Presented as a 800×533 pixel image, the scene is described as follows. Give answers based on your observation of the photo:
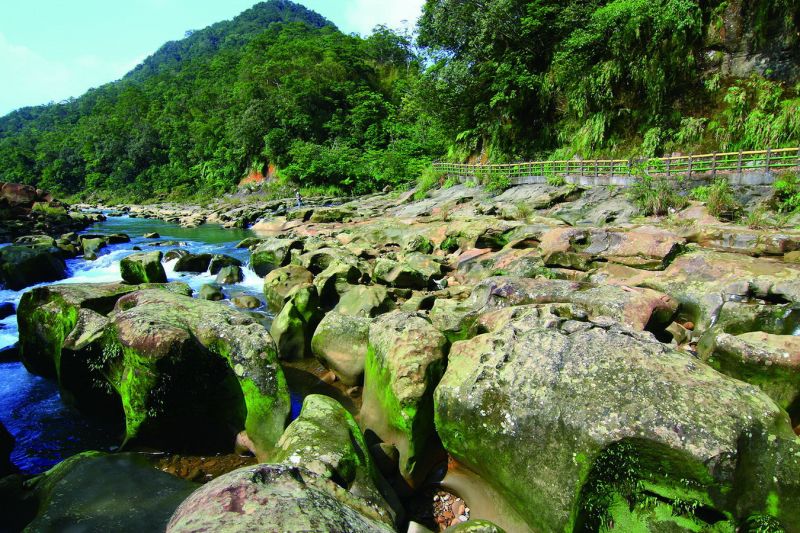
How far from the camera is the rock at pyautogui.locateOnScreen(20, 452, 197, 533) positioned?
4.16 meters

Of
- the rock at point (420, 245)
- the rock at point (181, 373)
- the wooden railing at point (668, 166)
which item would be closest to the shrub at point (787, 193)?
the wooden railing at point (668, 166)

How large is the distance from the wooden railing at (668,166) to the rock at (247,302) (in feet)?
53.6

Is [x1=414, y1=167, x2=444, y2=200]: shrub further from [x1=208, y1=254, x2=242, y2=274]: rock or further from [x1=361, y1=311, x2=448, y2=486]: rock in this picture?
[x1=361, y1=311, x2=448, y2=486]: rock

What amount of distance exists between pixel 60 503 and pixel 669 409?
603 centimetres

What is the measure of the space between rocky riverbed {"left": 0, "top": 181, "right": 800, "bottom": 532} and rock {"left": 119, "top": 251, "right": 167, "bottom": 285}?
553 centimetres

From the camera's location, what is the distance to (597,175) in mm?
20375

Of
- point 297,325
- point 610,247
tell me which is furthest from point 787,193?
point 297,325

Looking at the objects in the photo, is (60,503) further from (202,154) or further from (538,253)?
(202,154)

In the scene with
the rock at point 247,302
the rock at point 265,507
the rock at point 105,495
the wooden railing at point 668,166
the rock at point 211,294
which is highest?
the wooden railing at point 668,166

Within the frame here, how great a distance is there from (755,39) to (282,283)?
23682 millimetres

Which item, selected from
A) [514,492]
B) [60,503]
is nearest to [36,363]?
[60,503]

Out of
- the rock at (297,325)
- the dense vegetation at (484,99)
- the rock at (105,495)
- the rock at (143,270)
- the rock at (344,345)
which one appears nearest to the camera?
the rock at (105,495)

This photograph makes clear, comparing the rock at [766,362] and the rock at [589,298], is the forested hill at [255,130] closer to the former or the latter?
the rock at [589,298]

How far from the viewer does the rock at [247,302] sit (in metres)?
12.5
